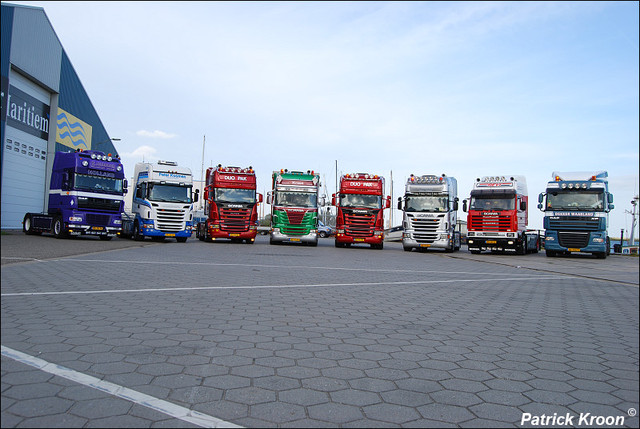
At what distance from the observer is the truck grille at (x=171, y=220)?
22.0m

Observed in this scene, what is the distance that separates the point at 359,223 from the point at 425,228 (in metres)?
3.23

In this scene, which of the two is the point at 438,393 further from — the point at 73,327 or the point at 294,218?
the point at 294,218

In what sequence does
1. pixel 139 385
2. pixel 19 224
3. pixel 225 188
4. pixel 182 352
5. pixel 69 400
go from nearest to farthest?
pixel 69 400 → pixel 139 385 → pixel 182 352 → pixel 225 188 → pixel 19 224

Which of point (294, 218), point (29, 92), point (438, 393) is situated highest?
point (29, 92)

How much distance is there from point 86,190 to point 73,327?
17.0 meters

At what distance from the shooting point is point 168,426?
254 centimetres

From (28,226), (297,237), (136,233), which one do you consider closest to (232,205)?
(297,237)

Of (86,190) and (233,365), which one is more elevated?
(86,190)

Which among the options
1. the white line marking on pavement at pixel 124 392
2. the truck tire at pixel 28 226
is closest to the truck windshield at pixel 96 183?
the truck tire at pixel 28 226

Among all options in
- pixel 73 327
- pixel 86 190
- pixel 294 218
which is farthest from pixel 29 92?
pixel 73 327

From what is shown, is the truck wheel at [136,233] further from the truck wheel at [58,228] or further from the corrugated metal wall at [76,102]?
the corrugated metal wall at [76,102]

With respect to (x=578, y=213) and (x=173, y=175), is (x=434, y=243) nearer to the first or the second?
(x=578, y=213)

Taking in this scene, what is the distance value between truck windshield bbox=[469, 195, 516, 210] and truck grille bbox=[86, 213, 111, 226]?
16781 millimetres

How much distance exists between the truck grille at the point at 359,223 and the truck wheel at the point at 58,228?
12578mm
